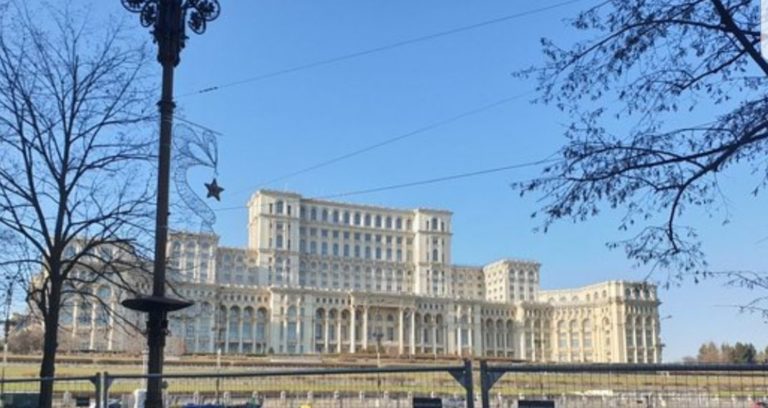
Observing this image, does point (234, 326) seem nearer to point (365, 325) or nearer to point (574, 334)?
→ point (365, 325)

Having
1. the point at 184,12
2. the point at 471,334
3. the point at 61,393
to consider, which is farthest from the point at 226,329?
the point at 184,12

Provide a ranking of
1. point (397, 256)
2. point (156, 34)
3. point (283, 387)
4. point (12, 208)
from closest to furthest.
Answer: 1. point (283, 387)
2. point (156, 34)
3. point (12, 208)
4. point (397, 256)

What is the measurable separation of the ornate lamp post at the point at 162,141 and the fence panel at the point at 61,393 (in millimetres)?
1479

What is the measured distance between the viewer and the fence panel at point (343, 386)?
745 cm

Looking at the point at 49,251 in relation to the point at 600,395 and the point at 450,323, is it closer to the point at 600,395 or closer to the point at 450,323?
the point at 600,395

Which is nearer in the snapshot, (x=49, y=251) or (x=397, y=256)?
(x=49, y=251)

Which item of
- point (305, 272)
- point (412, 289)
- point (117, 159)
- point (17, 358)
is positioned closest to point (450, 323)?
point (412, 289)

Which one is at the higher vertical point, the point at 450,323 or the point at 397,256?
the point at 397,256

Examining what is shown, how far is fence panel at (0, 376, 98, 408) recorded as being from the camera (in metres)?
12.0

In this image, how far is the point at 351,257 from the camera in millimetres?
187125

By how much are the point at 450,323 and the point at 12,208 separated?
16362 cm

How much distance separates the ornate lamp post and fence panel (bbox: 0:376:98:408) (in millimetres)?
1479

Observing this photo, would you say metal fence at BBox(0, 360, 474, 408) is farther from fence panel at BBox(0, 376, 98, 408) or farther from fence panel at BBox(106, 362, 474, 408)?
fence panel at BBox(0, 376, 98, 408)

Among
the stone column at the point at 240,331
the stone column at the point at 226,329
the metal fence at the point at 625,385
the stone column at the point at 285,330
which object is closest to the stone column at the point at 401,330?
the stone column at the point at 285,330
